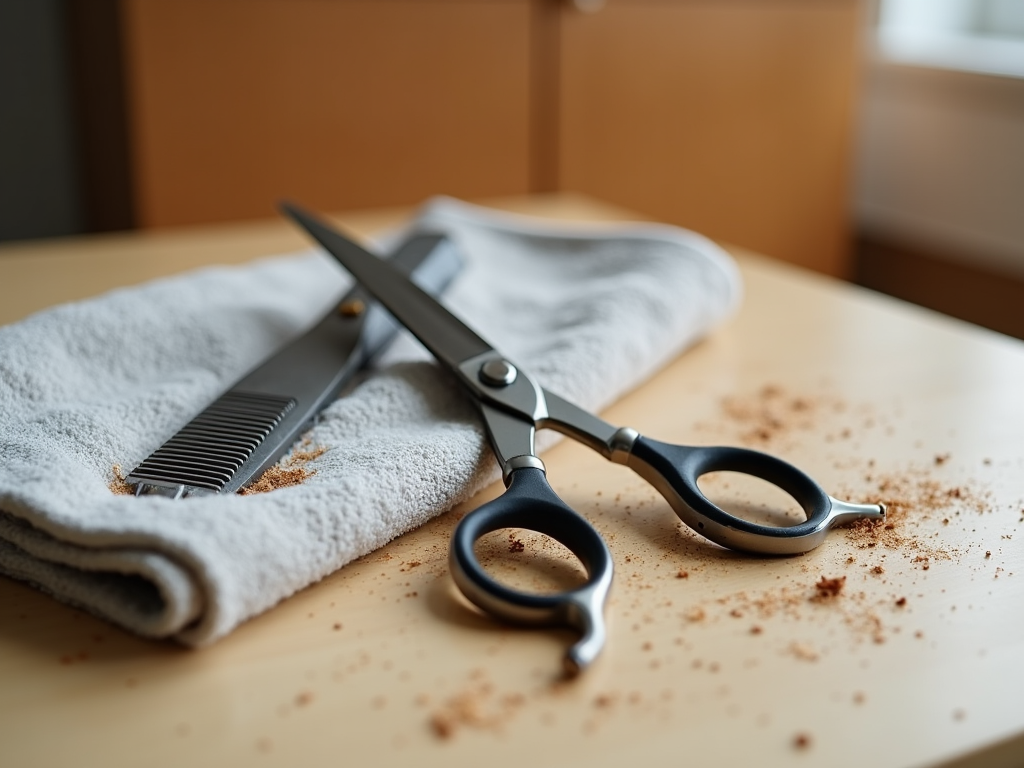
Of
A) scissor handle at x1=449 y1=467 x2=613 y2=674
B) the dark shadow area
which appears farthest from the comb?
the dark shadow area

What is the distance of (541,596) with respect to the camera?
0.38 m

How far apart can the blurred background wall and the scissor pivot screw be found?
3.28ft

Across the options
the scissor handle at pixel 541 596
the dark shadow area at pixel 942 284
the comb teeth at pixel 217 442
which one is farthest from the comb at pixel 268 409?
the dark shadow area at pixel 942 284

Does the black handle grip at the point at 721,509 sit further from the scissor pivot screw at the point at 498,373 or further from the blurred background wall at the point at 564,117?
the blurred background wall at the point at 564,117

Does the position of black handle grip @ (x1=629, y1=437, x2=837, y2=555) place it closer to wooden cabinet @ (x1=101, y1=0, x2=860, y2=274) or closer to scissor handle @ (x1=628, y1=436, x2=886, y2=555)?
scissor handle @ (x1=628, y1=436, x2=886, y2=555)

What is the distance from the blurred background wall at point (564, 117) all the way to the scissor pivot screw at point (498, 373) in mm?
1001

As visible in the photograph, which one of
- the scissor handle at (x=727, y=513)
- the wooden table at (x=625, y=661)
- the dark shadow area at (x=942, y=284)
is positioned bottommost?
the dark shadow area at (x=942, y=284)

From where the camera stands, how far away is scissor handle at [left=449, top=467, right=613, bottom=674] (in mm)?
373

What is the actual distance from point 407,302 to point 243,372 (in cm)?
10

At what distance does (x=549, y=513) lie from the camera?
16.9 inches

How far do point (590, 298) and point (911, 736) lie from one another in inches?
16.4

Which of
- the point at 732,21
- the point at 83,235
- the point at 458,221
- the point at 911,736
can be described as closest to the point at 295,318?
the point at 458,221

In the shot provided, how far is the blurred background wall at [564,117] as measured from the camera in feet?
4.58

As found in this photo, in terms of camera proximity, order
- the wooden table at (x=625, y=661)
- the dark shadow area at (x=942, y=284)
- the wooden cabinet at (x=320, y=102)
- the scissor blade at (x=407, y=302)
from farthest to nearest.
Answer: the dark shadow area at (x=942, y=284)
the wooden cabinet at (x=320, y=102)
the scissor blade at (x=407, y=302)
the wooden table at (x=625, y=661)
